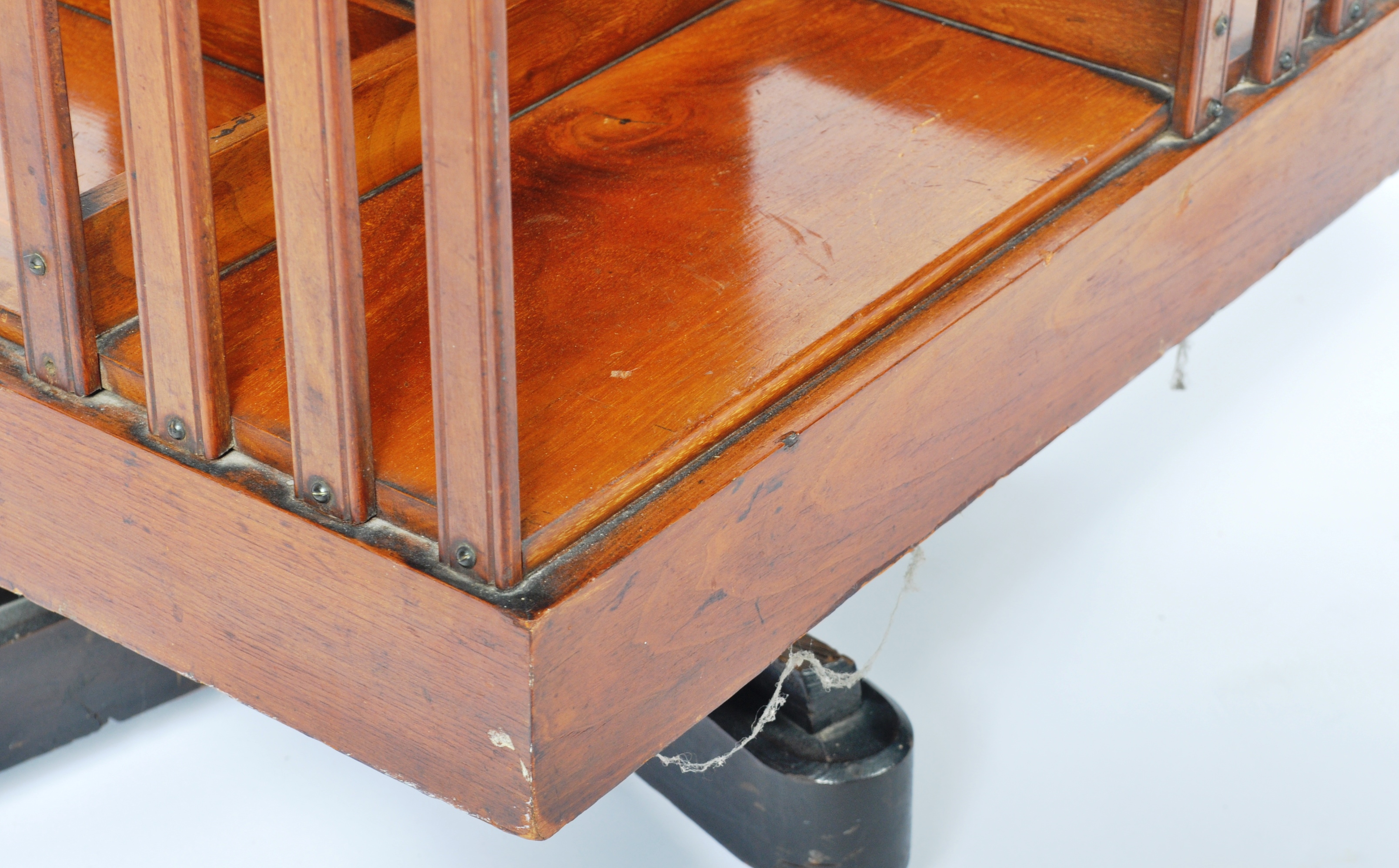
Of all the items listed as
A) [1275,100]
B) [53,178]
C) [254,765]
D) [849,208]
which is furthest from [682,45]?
[254,765]

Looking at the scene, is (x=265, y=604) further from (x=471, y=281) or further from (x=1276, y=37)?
(x=1276, y=37)

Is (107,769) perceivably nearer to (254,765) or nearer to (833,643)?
(254,765)

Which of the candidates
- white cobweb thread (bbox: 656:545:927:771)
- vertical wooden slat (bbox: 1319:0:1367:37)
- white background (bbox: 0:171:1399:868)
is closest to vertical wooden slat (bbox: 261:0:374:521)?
white cobweb thread (bbox: 656:545:927:771)

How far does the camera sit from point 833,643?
1.55 meters

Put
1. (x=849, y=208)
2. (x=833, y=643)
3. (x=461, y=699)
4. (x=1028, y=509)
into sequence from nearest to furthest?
(x=461, y=699) < (x=849, y=208) < (x=833, y=643) < (x=1028, y=509)

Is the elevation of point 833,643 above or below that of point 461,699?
below

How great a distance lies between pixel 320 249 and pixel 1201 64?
28.8 inches

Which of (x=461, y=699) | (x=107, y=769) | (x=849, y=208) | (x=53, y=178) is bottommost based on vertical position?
(x=107, y=769)

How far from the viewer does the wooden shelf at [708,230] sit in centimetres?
94

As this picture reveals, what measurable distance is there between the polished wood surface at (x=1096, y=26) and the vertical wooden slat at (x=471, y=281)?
0.72 m

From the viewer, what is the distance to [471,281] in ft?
2.46

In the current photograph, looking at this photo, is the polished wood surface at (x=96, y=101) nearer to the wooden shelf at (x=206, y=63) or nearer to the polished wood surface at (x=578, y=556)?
the wooden shelf at (x=206, y=63)

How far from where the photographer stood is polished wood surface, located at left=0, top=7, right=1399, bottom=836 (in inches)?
33.9

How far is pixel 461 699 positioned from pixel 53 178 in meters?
0.36
